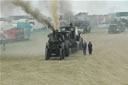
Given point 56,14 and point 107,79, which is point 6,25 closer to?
point 56,14

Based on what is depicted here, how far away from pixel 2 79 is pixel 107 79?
6012 millimetres

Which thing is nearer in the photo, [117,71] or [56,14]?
[117,71]

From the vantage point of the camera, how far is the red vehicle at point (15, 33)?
131ft

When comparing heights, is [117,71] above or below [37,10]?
below

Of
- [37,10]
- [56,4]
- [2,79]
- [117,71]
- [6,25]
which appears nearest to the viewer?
[2,79]

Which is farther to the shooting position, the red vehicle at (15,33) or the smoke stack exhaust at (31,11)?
the red vehicle at (15,33)

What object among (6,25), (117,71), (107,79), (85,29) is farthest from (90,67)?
(85,29)

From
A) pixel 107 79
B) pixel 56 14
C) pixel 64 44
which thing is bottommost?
pixel 107 79

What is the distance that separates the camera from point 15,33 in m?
41.2

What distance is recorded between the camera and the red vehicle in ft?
131

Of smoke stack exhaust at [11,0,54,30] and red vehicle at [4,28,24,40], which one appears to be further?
red vehicle at [4,28,24,40]

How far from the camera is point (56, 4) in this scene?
26344 mm

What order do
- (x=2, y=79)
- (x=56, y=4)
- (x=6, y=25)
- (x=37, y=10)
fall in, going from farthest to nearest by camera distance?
(x=6, y=25)
(x=56, y=4)
(x=37, y=10)
(x=2, y=79)

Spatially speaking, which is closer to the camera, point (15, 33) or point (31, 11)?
point (31, 11)
